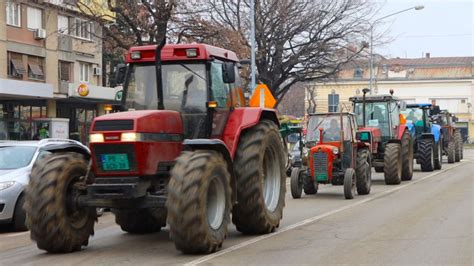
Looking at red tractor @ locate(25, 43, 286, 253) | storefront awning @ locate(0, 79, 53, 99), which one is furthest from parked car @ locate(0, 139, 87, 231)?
storefront awning @ locate(0, 79, 53, 99)

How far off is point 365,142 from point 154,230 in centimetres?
942

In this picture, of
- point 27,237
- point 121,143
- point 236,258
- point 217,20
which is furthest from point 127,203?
point 217,20

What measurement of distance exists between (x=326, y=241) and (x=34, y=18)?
26598 mm

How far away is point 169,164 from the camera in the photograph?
9023 millimetres

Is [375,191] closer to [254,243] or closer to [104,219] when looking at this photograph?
[104,219]

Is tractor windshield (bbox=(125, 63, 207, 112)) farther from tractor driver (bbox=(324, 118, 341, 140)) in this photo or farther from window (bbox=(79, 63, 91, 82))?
window (bbox=(79, 63, 91, 82))

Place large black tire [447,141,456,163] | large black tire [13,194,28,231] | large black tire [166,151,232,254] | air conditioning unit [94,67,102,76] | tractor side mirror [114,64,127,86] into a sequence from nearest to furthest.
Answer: large black tire [166,151,232,254], tractor side mirror [114,64,127,86], large black tire [13,194,28,231], large black tire [447,141,456,163], air conditioning unit [94,67,102,76]

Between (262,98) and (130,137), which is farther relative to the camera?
(262,98)

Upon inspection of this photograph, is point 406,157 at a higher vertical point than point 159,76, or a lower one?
lower

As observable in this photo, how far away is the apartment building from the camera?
98.9ft

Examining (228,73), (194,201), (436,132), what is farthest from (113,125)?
(436,132)

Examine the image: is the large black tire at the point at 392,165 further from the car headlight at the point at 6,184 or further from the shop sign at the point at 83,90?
the shop sign at the point at 83,90

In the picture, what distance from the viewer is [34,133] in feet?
104

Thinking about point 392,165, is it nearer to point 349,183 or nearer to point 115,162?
point 349,183
